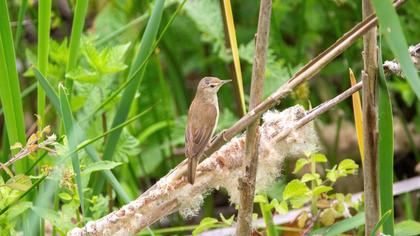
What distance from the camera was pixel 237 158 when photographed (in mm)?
1939

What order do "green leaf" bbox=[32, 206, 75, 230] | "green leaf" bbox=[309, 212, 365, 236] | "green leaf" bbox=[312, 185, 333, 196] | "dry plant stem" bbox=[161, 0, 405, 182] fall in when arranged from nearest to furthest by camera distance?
"dry plant stem" bbox=[161, 0, 405, 182] → "green leaf" bbox=[32, 206, 75, 230] → "green leaf" bbox=[309, 212, 365, 236] → "green leaf" bbox=[312, 185, 333, 196]

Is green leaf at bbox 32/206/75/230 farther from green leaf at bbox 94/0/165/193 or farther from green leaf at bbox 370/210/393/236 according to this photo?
green leaf at bbox 370/210/393/236

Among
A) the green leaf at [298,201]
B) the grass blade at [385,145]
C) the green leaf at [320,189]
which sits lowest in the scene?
the green leaf at [298,201]

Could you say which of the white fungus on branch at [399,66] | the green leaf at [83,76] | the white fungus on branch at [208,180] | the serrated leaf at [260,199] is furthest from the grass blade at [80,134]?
the white fungus on branch at [399,66]

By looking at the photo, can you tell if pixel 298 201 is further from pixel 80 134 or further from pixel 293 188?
pixel 80 134

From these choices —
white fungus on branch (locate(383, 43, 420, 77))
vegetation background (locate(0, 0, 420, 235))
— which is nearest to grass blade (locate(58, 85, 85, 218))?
vegetation background (locate(0, 0, 420, 235))

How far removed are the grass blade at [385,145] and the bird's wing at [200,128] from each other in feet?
1.74

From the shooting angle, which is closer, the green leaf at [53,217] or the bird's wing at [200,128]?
the green leaf at [53,217]

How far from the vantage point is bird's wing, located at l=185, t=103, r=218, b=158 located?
235 cm

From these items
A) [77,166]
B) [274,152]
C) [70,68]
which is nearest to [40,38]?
[70,68]

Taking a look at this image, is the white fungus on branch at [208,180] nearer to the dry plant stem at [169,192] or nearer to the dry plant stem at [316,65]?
the dry plant stem at [169,192]

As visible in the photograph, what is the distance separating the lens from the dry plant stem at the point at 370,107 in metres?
1.76

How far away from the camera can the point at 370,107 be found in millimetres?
1779

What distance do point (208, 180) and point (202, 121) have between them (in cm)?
72
